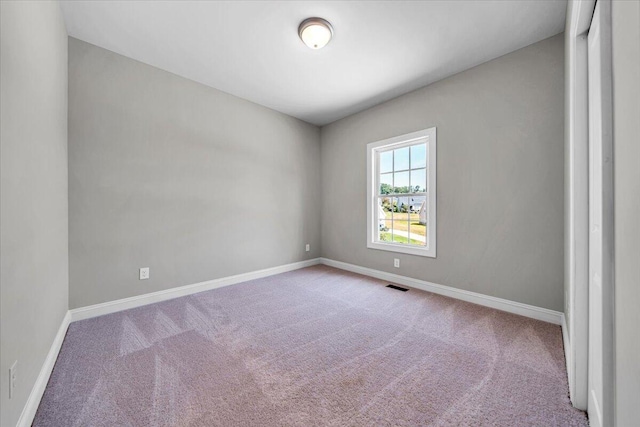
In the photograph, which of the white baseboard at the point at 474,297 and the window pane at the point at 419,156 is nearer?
the white baseboard at the point at 474,297

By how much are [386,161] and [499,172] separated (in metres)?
1.60

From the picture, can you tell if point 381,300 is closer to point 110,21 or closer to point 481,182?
point 481,182

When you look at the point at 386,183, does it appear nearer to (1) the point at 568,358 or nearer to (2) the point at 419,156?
(2) the point at 419,156

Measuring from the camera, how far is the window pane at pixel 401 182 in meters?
3.71

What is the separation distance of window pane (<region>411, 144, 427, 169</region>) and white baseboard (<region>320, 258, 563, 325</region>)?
160cm

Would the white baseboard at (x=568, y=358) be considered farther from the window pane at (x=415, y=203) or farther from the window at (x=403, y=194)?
the window pane at (x=415, y=203)

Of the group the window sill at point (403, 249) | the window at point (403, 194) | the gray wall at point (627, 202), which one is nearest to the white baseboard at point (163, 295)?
the window sill at point (403, 249)

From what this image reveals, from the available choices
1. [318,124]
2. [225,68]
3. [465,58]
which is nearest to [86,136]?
[225,68]

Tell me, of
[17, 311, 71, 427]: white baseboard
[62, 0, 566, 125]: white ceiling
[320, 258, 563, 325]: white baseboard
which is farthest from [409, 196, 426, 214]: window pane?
[17, 311, 71, 427]: white baseboard

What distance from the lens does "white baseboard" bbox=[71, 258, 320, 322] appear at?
2.51 m

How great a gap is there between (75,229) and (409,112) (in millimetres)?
4113

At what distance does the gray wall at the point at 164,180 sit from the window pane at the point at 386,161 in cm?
159

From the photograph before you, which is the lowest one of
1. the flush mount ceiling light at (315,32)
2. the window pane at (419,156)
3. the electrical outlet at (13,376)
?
the electrical outlet at (13,376)

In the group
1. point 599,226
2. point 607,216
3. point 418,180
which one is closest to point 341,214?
point 418,180
